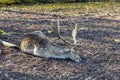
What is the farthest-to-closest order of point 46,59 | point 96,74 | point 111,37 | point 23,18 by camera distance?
point 23,18 < point 111,37 < point 46,59 < point 96,74

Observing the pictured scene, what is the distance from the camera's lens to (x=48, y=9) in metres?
9.25

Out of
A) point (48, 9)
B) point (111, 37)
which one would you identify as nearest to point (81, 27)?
point (111, 37)

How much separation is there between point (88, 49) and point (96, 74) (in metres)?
1.06

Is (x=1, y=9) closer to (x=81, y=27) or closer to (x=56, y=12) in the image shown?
(x=56, y=12)

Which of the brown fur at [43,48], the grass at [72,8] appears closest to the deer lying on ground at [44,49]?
the brown fur at [43,48]

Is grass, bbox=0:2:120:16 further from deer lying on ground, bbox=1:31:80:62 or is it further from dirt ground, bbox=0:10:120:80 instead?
deer lying on ground, bbox=1:31:80:62

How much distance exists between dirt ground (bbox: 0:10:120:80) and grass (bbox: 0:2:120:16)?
1.26 meters

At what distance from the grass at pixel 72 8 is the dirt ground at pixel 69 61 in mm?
1260

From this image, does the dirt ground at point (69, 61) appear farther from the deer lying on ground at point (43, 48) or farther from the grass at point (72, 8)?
the grass at point (72, 8)

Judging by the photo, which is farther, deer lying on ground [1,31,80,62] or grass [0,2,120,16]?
grass [0,2,120,16]

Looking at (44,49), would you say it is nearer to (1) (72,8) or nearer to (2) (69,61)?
(2) (69,61)

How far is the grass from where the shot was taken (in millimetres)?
9086

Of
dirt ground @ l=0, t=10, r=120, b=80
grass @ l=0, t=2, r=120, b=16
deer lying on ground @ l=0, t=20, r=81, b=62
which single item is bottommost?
grass @ l=0, t=2, r=120, b=16

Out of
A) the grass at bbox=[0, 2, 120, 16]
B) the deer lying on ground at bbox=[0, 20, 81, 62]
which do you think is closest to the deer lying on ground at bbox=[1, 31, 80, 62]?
the deer lying on ground at bbox=[0, 20, 81, 62]
